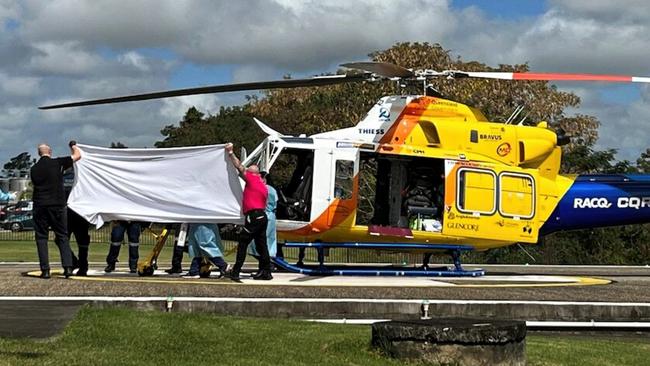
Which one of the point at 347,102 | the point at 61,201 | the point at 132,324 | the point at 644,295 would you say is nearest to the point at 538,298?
the point at 644,295

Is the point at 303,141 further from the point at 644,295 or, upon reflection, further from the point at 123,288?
the point at 644,295

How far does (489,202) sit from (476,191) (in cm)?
36

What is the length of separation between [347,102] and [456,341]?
1477 inches

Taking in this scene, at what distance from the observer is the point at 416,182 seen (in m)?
16.8

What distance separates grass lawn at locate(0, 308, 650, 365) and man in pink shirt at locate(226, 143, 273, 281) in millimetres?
4069

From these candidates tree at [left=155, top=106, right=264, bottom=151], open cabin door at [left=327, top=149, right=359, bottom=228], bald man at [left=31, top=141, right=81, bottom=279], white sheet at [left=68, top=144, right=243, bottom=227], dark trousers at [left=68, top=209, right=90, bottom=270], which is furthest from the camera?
tree at [left=155, top=106, right=264, bottom=151]

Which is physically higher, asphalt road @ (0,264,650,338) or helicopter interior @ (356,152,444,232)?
helicopter interior @ (356,152,444,232)

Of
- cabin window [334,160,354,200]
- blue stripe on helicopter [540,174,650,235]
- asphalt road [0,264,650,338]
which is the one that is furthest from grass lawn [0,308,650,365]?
blue stripe on helicopter [540,174,650,235]

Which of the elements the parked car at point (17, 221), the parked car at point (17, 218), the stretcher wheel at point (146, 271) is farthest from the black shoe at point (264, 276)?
the parked car at point (17, 221)

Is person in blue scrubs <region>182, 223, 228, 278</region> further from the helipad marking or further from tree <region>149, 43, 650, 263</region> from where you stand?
tree <region>149, 43, 650, 263</region>

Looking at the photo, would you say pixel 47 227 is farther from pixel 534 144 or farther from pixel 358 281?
pixel 534 144

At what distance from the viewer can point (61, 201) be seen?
1345 centimetres

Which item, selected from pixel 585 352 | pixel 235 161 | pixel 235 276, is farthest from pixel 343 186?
pixel 585 352

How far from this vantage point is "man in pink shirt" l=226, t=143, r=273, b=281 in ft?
46.6
